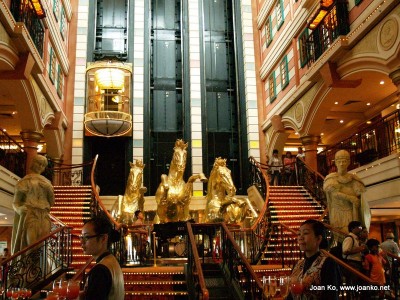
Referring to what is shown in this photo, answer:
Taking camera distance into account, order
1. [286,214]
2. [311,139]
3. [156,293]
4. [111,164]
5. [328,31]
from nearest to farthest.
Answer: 1. [156,293]
2. [286,214]
3. [328,31]
4. [311,139]
5. [111,164]

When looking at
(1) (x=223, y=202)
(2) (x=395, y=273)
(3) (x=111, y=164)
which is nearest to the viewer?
(2) (x=395, y=273)

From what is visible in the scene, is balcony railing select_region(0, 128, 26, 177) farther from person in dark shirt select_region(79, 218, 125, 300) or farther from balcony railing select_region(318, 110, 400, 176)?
person in dark shirt select_region(79, 218, 125, 300)

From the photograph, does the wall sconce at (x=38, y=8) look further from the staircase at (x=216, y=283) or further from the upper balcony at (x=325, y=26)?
the staircase at (x=216, y=283)

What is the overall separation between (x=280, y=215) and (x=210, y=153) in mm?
6715

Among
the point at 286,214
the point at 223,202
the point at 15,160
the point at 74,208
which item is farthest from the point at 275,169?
the point at 15,160

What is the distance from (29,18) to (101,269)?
445 inches

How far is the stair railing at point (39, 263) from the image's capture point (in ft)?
22.9

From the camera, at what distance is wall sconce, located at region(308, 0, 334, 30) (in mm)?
13039

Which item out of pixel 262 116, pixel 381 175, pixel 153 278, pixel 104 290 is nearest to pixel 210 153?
pixel 262 116

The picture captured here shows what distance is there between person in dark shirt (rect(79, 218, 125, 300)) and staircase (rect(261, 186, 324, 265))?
739 centimetres

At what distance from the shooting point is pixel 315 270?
2.89m

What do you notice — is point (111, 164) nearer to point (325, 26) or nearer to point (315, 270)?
point (325, 26)

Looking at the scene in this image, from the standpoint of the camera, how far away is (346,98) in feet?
48.2

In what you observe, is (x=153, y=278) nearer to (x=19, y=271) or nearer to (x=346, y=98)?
(x=19, y=271)
